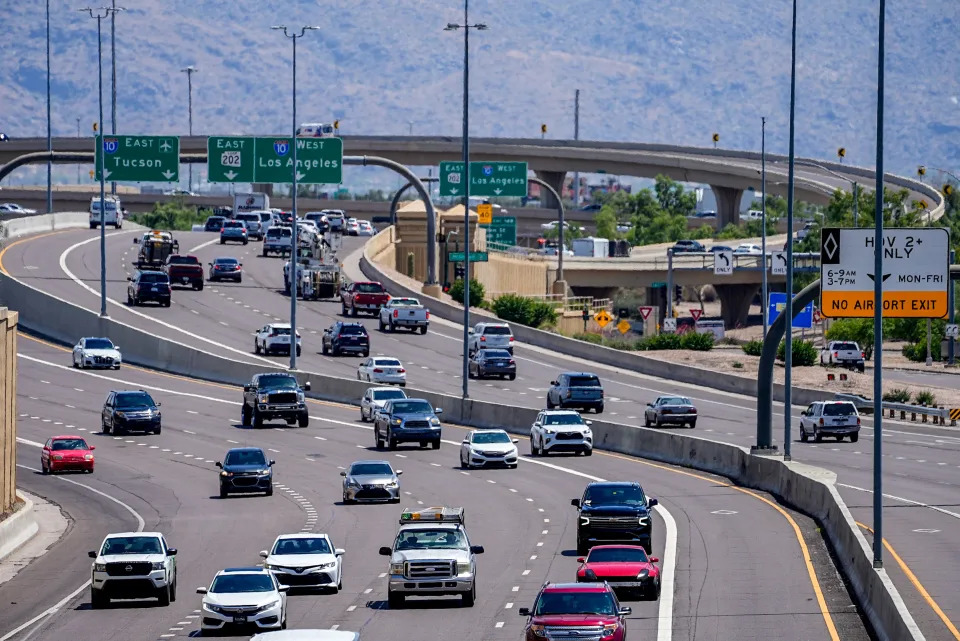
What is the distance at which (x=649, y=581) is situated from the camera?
2795 centimetres

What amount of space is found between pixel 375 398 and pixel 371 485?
17861mm

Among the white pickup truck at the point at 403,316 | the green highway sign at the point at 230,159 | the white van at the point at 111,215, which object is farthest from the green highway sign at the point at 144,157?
the white van at the point at 111,215

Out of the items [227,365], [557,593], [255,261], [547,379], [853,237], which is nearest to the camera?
[557,593]

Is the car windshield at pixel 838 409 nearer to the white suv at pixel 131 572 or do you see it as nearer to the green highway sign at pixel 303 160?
the white suv at pixel 131 572

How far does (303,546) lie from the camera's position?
3031cm

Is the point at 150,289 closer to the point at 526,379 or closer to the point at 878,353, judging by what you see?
the point at 526,379

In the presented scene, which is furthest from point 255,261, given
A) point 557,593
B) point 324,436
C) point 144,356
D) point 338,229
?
point 557,593

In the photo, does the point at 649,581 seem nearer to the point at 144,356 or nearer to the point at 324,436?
the point at 324,436

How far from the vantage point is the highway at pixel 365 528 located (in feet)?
87.9

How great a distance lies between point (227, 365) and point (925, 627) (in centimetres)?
5087

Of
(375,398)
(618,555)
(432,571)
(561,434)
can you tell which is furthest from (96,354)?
(618,555)

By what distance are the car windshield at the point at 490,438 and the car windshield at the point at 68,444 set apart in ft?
38.5

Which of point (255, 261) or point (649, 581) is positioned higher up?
point (255, 261)

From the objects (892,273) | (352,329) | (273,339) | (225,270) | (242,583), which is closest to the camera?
(242,583)
